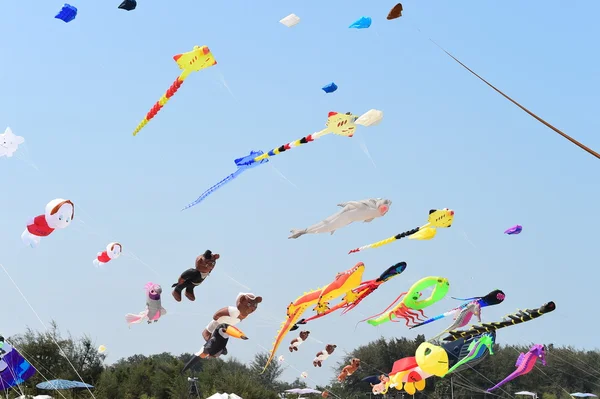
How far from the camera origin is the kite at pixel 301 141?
14404mm

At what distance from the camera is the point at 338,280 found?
16344 millimetres

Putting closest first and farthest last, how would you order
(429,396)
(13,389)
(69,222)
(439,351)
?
(69,222)
(439,351)
(13,389)
(429,396)

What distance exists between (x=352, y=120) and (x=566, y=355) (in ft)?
116

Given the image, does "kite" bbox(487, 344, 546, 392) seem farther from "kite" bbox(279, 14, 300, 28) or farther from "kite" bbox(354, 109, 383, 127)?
"kite" bbox(279, 14, 300, 28)

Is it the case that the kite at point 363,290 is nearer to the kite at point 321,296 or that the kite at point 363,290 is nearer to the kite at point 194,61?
the kite at point 321,296

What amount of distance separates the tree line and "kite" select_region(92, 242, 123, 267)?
7.12 metres

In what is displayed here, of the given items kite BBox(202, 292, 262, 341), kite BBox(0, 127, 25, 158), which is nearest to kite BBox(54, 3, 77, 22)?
kite BBox(0, 127, 25, 158)

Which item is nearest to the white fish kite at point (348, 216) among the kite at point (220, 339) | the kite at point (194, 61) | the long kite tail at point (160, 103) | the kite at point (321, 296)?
the kite at point (321, 296)

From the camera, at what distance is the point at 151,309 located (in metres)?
15.0

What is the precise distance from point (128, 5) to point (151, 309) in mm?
6056

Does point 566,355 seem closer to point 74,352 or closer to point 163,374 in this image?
point 163,374

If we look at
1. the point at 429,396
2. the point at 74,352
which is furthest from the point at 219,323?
the point at 429,396

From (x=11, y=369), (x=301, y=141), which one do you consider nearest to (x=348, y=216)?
(x=301, y=141)

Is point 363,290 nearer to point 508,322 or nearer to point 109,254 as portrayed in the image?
point 508,322
